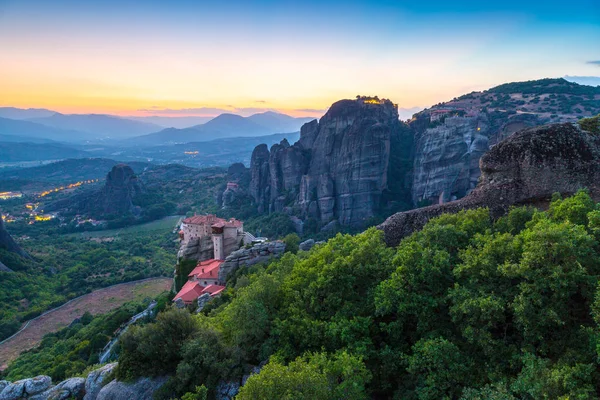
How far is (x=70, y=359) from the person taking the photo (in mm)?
35875

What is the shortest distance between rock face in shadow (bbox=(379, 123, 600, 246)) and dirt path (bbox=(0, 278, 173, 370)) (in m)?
50.8

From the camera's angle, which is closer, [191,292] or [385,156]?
[191,292]

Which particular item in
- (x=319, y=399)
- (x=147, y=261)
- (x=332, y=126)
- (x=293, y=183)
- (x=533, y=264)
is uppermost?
(x=332, y=126)

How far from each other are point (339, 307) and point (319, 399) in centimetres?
556

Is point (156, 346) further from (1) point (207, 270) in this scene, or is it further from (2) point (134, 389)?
(1) point (207, 270)

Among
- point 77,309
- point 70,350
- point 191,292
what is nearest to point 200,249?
point 191,292

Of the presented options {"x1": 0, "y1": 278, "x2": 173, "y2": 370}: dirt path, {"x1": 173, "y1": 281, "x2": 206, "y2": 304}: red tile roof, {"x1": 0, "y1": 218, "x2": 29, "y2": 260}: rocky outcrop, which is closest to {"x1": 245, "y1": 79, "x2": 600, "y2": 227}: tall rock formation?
{"x1": 0, "y1": 278, "x2": 173, "y2": 370}: dirt path

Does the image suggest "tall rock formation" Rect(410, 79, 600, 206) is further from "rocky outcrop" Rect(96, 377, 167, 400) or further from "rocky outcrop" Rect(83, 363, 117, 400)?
"rocky outcrop" Rect(83, 363, 117, 400)

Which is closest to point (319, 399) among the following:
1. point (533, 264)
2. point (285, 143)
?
point (533, 264)

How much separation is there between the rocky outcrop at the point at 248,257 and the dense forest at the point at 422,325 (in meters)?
23.6

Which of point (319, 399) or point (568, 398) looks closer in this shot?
point (568, 398)

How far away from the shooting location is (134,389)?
55.2 feet

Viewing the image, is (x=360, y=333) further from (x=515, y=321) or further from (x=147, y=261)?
(x=147, y=261)

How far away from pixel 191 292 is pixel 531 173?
36635 mm
